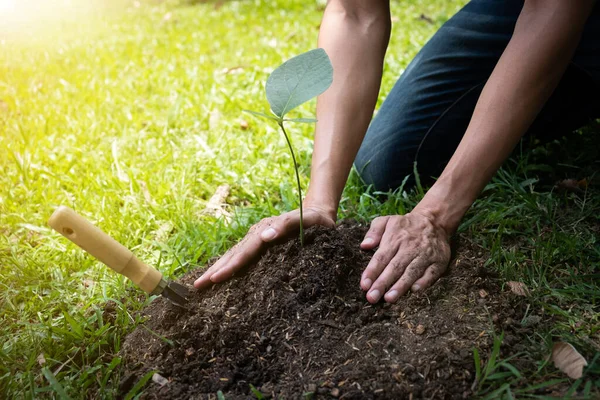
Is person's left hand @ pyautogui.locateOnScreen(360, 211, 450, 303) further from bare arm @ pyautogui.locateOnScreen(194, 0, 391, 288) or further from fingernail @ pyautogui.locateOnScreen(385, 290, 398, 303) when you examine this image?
bare arm @ pyautogui.locateOnScreen(194, 0, 391, 288)

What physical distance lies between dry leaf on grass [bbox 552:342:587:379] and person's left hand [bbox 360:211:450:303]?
13.7 inches

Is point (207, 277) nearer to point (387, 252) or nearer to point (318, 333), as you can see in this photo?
point (318, 333)

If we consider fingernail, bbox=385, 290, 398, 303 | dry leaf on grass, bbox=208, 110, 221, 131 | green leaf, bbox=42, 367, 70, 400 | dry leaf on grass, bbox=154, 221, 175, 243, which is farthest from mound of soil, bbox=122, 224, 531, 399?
dry leaf on grass, bbox=208, 110, 221, 131

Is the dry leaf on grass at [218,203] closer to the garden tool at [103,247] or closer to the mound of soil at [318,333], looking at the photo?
the mound of soil at [318,333]

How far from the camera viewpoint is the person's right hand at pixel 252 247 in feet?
4.94

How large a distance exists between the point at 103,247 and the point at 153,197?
118 centimetres

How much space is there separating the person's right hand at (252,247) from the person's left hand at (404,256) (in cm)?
22

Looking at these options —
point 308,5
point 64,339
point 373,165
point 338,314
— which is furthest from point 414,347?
point 308,5

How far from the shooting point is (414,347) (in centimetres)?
127

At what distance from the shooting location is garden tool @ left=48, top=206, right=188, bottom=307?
108 cm

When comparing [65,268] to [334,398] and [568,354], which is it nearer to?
[334,398]

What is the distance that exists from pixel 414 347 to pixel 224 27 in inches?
197

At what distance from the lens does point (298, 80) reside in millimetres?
1257

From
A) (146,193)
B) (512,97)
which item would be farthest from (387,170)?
(146,193)
